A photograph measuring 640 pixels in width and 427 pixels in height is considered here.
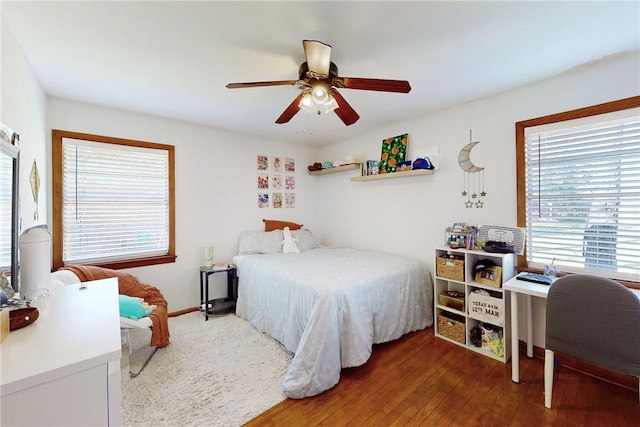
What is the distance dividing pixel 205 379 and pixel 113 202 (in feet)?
6.92

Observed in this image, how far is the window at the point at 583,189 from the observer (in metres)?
1.91

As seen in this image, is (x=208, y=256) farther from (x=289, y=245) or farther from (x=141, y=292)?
(x=289, y=245)

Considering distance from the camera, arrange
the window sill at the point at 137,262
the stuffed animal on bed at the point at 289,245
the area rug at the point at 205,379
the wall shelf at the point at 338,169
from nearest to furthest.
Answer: the area rug at the point at 205,379 → the window sill at the point at 137,262 → the stuffed animal on bed at the point at 289,245 → the wall shelf at the point at 338,169

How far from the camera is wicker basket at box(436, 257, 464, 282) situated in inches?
97.0

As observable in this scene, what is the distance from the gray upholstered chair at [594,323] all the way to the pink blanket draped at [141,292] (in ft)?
9.64

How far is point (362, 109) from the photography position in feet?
9.37

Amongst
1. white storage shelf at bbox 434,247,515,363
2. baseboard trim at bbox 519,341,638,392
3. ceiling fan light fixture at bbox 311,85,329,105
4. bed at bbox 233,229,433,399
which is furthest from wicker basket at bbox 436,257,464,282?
ceiling fan light fixture at bbox 311,85,329,105

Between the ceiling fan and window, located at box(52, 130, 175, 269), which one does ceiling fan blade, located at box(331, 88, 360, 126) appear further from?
window, located at box(52, 130, 175, 269)

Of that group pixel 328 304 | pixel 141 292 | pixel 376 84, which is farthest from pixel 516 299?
pixel 141 292

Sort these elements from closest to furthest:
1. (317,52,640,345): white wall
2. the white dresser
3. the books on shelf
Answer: the white dresser → (317,52,640,345): white wall → the books on shelf

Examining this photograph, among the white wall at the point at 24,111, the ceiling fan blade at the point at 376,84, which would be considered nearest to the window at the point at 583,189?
the ceiling fan blade at the point at 376,84

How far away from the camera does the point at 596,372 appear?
2004 mm

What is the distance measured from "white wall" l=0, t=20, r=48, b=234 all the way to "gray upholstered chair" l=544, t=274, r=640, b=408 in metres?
3.35

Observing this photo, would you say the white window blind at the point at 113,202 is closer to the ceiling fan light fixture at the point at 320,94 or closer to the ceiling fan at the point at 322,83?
the ceiling fan at the point at 322,83
